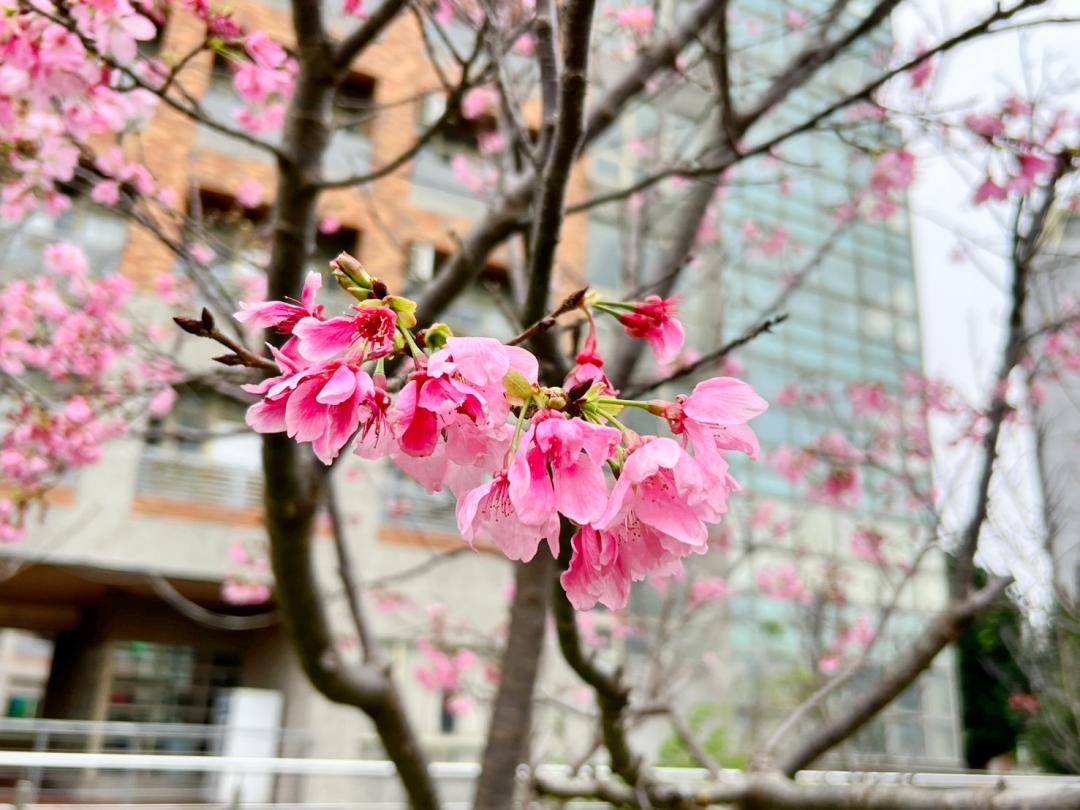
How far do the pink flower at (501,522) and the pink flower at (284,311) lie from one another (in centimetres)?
26

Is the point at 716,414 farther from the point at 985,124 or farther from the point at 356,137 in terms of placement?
the point at 356,137

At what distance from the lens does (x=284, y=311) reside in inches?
35.5

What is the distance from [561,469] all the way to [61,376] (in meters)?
4.66

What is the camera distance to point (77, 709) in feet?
34.7

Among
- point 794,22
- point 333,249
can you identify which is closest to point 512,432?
point 794,22

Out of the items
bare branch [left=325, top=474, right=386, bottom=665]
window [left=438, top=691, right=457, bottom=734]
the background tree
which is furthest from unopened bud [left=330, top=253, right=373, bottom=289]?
window [left=438, top=691, right=457, bottom=734]

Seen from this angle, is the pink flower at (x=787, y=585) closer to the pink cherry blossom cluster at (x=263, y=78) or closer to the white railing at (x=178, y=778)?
the white railing at (x=178, y=778)

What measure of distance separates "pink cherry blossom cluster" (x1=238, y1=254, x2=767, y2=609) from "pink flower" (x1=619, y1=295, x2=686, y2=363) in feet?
0.45

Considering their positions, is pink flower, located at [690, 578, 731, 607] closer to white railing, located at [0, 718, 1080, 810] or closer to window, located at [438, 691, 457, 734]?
white railing, located at [0, 718, 1080, 810]

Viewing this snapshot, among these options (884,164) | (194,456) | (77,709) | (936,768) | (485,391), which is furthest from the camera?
(936,768)

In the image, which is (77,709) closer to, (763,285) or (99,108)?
(99,108)

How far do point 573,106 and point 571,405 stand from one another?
72 centimetres

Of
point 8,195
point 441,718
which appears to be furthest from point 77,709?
point 8,195

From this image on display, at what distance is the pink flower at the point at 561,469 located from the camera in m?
0.82
